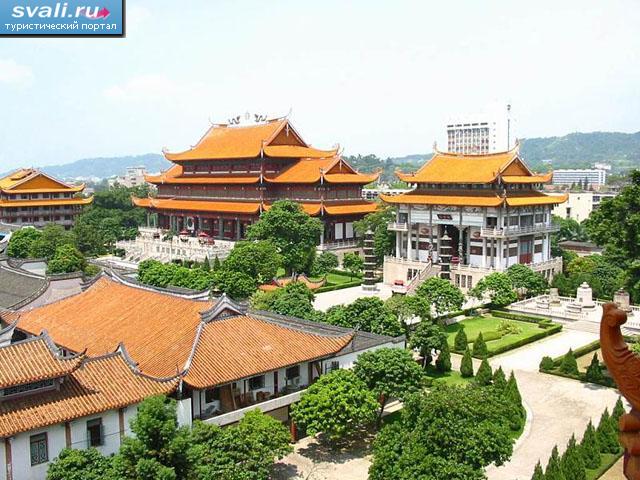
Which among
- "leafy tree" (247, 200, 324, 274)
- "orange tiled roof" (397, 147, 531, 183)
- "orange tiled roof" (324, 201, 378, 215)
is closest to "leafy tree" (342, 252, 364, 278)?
"leafy tree" (247, 200, 324, 274)

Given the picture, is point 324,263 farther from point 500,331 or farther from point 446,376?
point 446,376

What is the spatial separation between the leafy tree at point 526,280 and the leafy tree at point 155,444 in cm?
3511

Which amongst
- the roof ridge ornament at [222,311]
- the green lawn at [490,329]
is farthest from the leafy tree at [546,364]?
the roof ridge ornament at [222,311]

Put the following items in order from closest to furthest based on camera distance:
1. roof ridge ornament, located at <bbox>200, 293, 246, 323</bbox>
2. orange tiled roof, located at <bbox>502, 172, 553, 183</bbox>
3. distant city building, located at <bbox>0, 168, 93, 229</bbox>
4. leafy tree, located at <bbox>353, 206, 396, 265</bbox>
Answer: roof ridge ornament, located at <bbox>200, 293, 246, 323</bbox>, orange tiled roof, located at <bbox>502, 172, 553, 183</bbox>, leafy tree, located at <bbox>353, 206, 396, 265</bbox>, distant city building, located at <bbox>0, 168, 93, 229</bbox>

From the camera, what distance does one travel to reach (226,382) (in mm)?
22984

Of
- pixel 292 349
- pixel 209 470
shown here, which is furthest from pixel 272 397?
pixel 209 470

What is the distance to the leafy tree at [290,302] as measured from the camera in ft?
116

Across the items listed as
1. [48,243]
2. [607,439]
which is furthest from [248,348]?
[48,243]

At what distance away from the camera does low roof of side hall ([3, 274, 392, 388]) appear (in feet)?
78.3

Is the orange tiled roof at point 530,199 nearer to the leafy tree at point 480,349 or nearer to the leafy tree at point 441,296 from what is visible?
the leafy tree at point 441,296

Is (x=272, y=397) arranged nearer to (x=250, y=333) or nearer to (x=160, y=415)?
(x=250, y=333)

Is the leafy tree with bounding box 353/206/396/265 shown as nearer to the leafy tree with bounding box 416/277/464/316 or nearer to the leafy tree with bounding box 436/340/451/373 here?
the leafy tree with bounding box 416/277/464/316

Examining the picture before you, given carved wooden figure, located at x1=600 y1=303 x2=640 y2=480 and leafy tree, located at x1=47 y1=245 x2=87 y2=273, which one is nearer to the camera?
carved wooden figure, located at x1=600 y1=303 x2=640 y2=480

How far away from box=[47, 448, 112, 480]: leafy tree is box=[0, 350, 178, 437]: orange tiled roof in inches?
42.2
